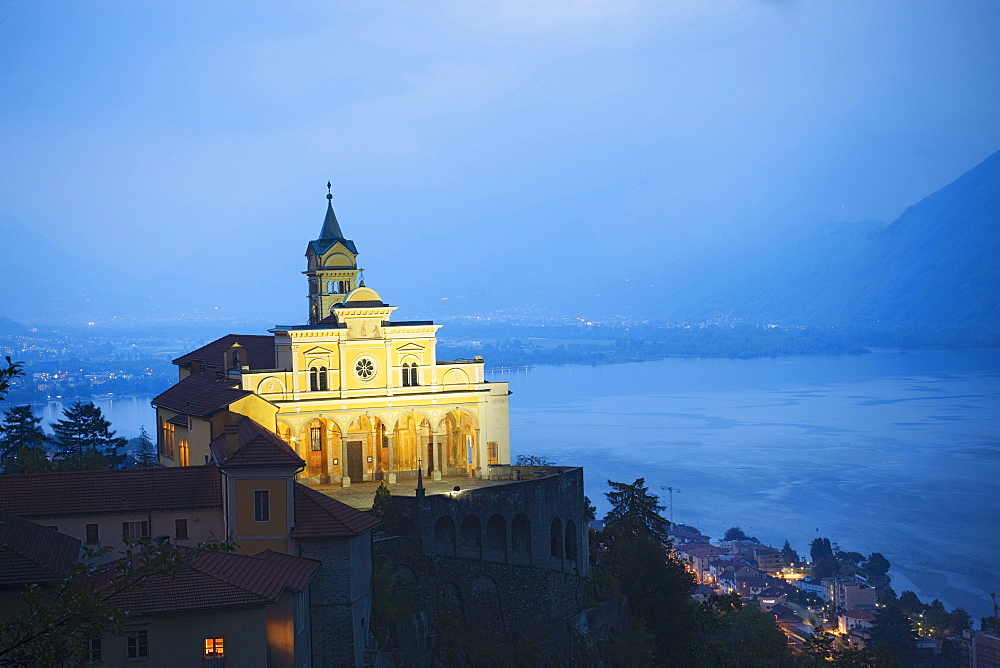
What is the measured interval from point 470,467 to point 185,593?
2256cm

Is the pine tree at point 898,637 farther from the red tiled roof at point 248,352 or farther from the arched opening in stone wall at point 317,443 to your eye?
the red tiled roof at point 248,352

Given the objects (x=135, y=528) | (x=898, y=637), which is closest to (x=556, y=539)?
(x=135, y=528)

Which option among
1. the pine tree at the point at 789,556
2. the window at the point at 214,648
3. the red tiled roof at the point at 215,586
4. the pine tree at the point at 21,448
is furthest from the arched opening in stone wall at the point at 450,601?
the pine tree at the point at 789,556

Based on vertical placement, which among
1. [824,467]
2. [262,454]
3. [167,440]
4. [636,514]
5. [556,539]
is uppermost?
[262,454]

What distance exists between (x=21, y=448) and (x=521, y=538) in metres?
23.4

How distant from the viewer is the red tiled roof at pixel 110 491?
3241 centimetres

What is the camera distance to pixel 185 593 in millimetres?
25438

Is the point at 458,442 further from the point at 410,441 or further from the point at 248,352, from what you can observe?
the point at 248,352

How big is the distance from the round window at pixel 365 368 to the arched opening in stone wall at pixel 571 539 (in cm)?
957

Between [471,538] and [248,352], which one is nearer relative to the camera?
[471,538]

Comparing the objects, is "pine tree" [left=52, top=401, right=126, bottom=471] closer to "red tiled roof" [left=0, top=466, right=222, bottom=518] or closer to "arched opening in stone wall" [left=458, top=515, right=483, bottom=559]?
"arched opening in stone wall" [left=458, top=515, right=483, bottom=559]

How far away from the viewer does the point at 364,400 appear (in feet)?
150

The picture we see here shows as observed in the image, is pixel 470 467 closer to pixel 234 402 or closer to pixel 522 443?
pixel 234 402

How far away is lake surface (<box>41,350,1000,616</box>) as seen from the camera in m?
98.3
